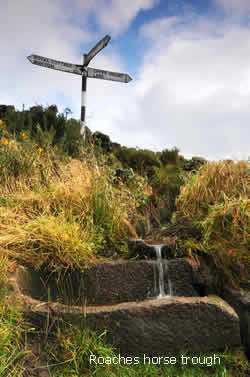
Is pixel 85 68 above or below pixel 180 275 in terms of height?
above

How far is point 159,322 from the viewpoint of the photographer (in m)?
2.57

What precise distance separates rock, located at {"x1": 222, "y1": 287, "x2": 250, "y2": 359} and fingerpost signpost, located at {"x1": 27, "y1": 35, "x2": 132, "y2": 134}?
631 centimetres

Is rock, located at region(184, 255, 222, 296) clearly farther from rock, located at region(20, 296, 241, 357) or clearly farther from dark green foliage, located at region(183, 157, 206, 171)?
dark green foliage, located at region(183, 157, 206, 171)

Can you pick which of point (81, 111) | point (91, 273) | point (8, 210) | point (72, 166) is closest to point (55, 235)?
point (91, 273)

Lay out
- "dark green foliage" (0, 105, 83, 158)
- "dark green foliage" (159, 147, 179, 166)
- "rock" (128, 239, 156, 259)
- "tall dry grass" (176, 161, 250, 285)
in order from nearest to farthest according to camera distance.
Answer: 1. "tall dry grass" (176, 161, 250, 285)
2. "rock" (128, 239, 156, 259)
3. "dark green foliage" (0, 105, 83, 158)
4. "dark green foliage" (159, 147, 179, 166)

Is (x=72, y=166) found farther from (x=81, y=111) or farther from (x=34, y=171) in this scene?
(x=81, y=111)

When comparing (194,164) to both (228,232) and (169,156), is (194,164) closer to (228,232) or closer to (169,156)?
(169,156)

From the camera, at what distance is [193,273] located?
10.6 ft

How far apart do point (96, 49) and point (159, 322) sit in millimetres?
7445

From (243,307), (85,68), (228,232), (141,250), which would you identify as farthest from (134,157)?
(243,307)

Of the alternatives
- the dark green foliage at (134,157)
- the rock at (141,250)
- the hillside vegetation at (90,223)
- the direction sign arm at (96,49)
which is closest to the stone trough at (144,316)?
the hillside vegetation at (90,223)

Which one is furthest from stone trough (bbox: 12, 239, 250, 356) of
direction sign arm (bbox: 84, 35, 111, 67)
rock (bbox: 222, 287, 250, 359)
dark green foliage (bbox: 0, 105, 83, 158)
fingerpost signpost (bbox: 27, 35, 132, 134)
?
direction sign arm (bbox: 84, 35, 111, 67)

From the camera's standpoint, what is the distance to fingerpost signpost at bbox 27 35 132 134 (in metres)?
7.54

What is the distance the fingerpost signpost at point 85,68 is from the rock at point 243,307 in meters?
6.31
